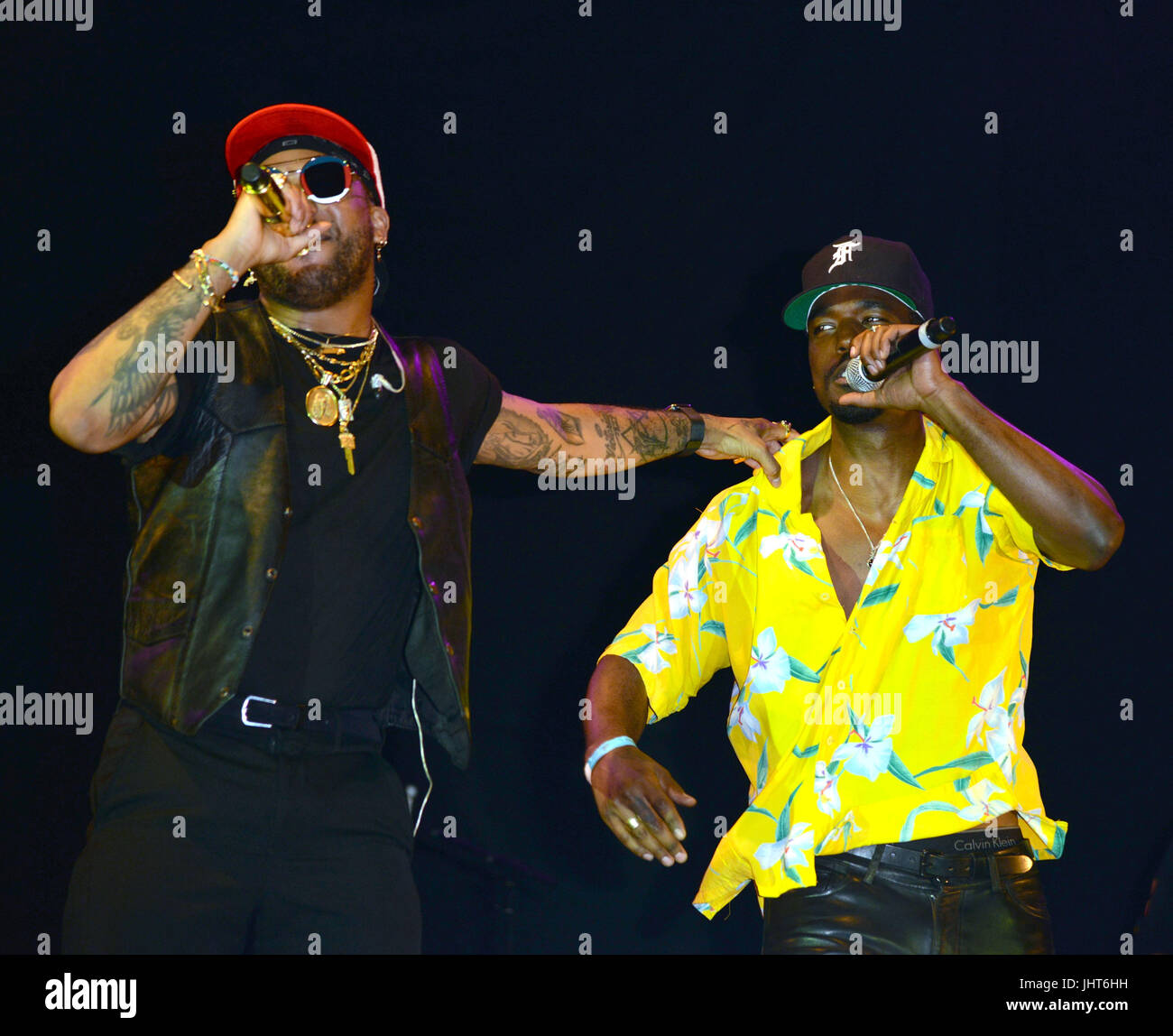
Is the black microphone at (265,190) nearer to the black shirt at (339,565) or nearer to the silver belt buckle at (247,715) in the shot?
the black shirt at (339,565)

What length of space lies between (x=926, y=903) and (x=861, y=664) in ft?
1.46

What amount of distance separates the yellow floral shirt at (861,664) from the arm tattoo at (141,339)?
103cm

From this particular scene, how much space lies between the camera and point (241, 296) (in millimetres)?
3785

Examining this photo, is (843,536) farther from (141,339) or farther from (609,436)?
(141,339)

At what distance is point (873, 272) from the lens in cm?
270

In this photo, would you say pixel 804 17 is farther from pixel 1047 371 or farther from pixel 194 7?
pixel 194 7

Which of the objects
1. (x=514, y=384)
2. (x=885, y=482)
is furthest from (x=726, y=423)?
(x=514, y=384)

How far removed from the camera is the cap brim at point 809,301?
2.69 metres

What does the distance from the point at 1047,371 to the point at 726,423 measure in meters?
1.07
